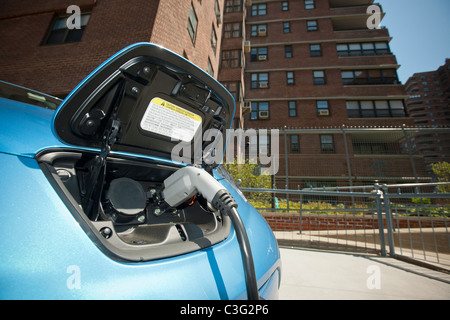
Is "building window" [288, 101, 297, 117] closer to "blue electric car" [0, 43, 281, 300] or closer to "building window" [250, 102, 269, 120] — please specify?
"building window" [250, 102, 269, 120]

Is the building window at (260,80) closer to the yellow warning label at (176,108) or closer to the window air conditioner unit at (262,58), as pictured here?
the window air conditioner unit at (262,58)

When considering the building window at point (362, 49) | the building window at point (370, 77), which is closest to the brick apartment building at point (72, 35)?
the building window at point (370, 77)

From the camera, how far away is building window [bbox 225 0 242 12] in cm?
1819

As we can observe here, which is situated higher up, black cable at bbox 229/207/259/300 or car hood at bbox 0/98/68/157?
car hood at bbox 0/98/68/157

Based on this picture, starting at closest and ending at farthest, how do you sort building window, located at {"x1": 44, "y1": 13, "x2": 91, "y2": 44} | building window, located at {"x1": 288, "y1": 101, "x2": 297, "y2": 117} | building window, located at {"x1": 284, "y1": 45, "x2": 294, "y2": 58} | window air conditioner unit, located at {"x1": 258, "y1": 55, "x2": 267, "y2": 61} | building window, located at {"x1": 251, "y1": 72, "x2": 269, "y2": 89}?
building window, located at {"x1": 44, "y1": 13, "x2": 91, "y2": 44}, building window, located at {"x1": 288, "y1": 101, "x2": 297, "y2": 117}, building window, located at {"x1": 251, "y1": 72, "x2": 269, "y2": 89}, building window, located at {"x1": 284, "y1": 45, "x2": 294, "y2": 58}, window air conditioner unit, located at {"x1": 258, "y1": 55, "x2": 267, "y2": 61}

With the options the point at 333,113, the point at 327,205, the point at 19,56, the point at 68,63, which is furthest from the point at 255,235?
the point at 333,113

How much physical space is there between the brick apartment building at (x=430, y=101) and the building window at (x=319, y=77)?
7923 centimetres

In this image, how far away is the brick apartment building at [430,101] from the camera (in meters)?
70.2

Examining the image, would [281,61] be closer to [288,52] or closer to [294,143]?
[288,52]

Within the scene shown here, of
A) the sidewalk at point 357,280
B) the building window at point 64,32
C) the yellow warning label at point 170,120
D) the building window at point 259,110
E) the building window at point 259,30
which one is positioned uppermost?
the building window at point 259,30

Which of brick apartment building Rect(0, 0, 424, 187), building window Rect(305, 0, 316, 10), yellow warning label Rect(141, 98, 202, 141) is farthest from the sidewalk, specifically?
building window Rect(305, 0, 316, 10)

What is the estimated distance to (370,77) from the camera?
60.7 ft

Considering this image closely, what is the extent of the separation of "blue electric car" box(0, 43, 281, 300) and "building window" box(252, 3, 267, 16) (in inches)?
1018

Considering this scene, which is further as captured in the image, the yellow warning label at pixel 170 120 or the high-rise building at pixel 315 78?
the high-rise building at pixel 315 78
